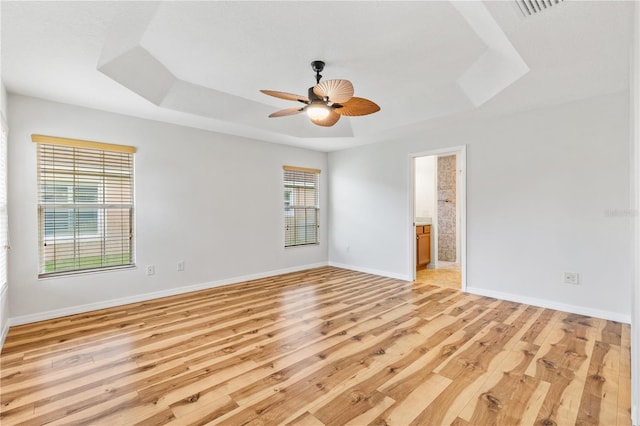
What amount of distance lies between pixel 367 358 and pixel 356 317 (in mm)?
909

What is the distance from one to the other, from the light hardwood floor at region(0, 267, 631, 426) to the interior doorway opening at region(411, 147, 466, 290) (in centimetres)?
203

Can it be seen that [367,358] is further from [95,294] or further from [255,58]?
[95,294]

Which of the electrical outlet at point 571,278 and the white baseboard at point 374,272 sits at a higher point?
the electrical outlet at point 571,278

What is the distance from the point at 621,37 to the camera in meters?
2.20

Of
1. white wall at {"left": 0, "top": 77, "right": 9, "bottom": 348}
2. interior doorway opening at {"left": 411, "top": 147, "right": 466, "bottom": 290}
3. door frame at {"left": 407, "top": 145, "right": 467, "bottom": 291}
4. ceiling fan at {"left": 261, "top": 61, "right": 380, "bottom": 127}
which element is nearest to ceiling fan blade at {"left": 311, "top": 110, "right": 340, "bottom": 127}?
ceiling fan at {"left": 261, "top": 61, "right": 380, "bottom": 127}

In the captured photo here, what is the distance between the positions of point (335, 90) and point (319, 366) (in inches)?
84.2

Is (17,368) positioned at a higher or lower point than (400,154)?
lower

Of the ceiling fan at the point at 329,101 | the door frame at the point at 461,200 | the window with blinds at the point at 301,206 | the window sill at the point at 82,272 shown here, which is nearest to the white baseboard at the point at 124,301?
the window sill at the point at 82,272

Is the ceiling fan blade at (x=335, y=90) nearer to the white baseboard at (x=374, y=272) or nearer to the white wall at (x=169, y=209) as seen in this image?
the white wall at (x=169, y=209)

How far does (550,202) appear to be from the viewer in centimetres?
363

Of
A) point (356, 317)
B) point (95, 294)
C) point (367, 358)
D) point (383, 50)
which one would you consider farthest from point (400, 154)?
point (95, 294)

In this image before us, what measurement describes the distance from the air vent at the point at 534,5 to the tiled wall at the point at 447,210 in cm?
502

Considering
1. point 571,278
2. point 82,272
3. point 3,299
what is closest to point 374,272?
point 571,278

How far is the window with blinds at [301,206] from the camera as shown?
572cm
